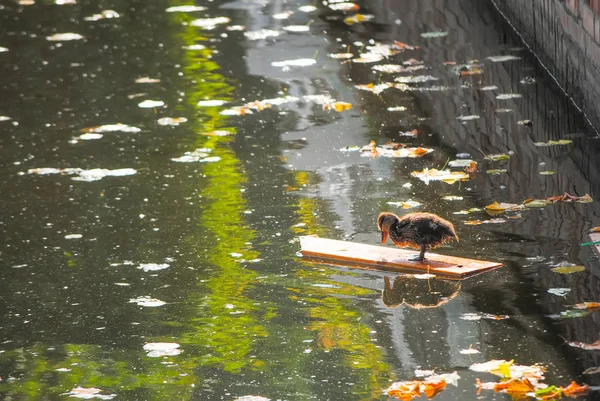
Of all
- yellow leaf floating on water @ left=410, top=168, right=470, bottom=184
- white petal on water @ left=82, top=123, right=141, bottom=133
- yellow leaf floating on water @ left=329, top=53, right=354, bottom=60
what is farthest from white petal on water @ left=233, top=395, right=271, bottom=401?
yellow leaf floating on water @ left=329, top=53, right=354, bottom=60

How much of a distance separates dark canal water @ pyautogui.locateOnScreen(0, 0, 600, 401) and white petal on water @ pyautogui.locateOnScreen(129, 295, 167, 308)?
0.04ft

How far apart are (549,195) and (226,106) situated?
4.04m

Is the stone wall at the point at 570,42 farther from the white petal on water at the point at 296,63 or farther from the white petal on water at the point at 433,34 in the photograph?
the white petal on water at the point at 296,63

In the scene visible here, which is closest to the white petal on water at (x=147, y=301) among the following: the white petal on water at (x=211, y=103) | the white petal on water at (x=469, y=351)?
the white petal on water at (x=469, y=351)

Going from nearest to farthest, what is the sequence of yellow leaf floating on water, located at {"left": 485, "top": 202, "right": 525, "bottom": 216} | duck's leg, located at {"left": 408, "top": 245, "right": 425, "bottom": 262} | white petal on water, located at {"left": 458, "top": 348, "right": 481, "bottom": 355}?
white petal on water, located at {"left": 458, "top": 348, "right": 481, "bottom": 355} < duck's leg, located at {"left": 408, "top": 245, "right": 425, "bottom": 262} < yellow leaf floating on water, located at {"left": 485, "top": 202, "right": 525, "bottom": 216}

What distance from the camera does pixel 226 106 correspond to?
11594 millimetres

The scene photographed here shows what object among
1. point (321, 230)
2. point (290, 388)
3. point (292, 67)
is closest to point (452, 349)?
point (290, 388)

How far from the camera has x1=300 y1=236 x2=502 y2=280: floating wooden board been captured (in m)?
7.31

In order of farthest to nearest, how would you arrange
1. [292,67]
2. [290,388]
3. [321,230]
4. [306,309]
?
1. [292,67]
2. [321,230]
3. [306,309]
4. [290,388]

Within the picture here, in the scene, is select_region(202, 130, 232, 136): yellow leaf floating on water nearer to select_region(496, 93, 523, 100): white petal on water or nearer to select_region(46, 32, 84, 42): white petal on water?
select_region(496, 93, 523, 100): white petal on water

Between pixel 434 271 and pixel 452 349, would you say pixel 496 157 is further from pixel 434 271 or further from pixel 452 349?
pixel 452 349

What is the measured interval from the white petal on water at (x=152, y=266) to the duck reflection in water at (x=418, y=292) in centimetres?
151

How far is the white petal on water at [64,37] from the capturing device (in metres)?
14.8

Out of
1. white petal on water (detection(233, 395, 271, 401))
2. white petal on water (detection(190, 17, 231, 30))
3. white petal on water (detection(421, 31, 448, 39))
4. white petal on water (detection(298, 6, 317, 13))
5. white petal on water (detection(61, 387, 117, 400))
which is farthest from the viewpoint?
white petal on water (detection(298, 6, 317, 13))
